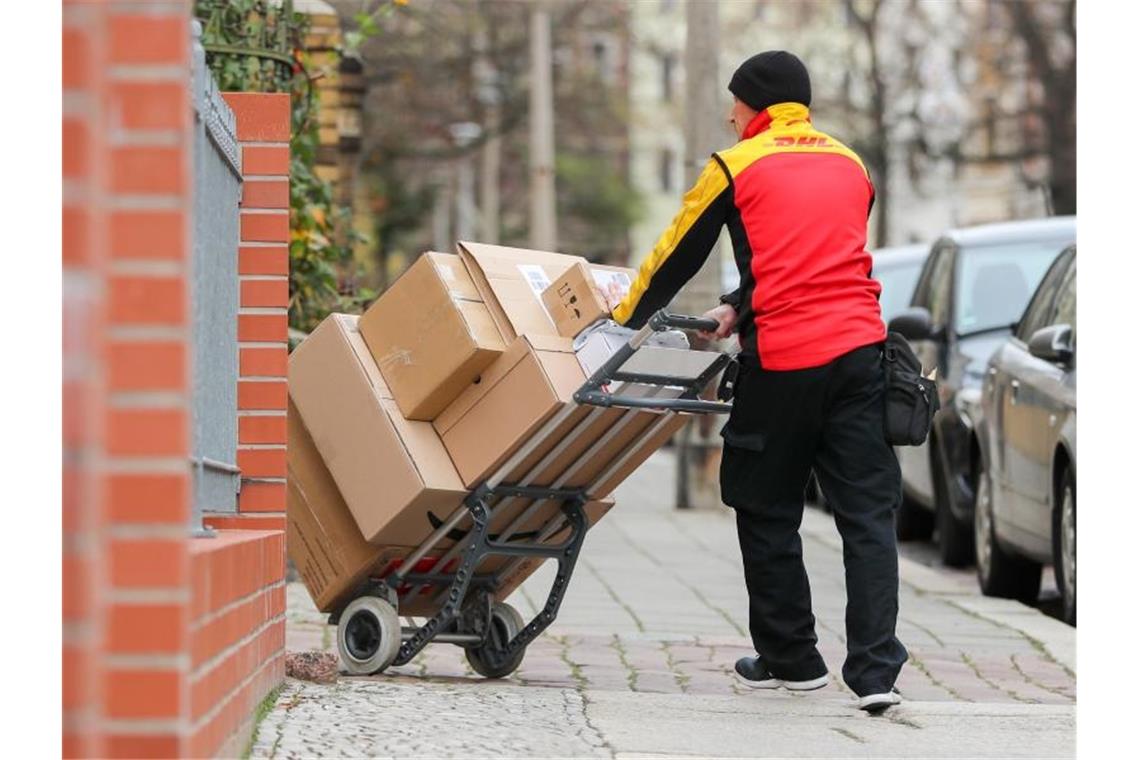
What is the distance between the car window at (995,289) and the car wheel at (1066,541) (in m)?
3.35

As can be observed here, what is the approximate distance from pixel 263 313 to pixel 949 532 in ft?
23.6

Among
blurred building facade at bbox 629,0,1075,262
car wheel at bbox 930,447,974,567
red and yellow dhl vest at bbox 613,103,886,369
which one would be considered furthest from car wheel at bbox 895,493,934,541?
blurred building facade at bbox 629,0,1075,262

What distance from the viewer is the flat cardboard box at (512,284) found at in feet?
20.9

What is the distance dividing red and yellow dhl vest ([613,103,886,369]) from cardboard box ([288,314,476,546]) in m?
0.69

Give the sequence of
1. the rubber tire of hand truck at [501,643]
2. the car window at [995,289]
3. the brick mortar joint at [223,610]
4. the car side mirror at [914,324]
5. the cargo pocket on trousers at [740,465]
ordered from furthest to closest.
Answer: the car window at [995,289]
the car side mirror at [914,324]
the rubber tire of hand truck at [501,643]
the cargo pocket on trousers at [740,465]
the brick mortar joint at [223,610]

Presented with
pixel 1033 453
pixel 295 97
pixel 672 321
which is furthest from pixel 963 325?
pixel 672 321

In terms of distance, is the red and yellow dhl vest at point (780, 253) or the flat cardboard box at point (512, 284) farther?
the flat cardboard box at point (512, 284)

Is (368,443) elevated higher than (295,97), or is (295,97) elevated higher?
(295,97)

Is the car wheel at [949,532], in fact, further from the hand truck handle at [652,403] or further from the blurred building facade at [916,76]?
the blurred building facade at [916,76]

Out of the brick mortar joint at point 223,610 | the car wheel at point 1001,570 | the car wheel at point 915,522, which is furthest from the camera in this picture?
the car wheel at point 915,522

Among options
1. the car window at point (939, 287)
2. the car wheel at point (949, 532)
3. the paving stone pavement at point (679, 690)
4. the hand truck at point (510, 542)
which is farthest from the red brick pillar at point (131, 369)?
the car window at point (939, 287)

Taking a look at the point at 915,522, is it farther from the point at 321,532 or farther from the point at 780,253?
the point at 780,253

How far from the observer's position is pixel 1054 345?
9.44 meters
